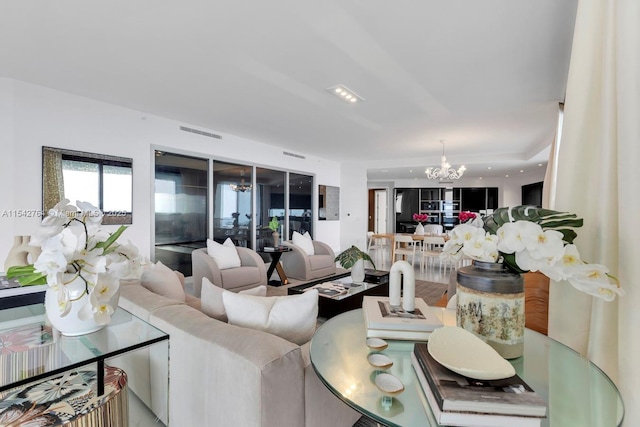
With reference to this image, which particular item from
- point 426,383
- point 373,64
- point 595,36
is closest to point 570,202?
point 595,36

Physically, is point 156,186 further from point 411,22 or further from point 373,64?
point 411,22

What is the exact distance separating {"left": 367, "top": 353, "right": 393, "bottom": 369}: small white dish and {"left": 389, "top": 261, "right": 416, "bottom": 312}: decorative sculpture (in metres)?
0.30

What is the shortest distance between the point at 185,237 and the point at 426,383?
4.85 meters

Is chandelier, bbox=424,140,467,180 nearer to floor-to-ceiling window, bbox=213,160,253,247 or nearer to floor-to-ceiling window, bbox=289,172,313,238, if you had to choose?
floor-to-ceiling window, bbox=289,172,313,238

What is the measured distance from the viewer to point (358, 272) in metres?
3.45

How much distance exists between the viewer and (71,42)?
2465 millimetres

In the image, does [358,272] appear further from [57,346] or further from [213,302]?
[57,346]

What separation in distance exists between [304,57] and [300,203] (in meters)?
4.87

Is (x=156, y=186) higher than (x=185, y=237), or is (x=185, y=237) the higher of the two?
(x=156, y=186)

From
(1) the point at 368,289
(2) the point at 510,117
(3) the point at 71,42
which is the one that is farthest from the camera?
(2) the point at 510,117

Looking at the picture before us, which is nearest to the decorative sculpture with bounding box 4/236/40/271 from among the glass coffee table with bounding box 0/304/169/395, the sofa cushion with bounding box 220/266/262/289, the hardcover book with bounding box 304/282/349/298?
the glass coffee table with bounding box 0/304/169/395

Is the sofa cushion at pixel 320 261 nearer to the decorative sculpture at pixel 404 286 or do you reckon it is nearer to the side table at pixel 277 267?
the side table at pixel 277 267

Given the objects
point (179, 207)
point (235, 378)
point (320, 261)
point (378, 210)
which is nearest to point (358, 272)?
point (320, 261)

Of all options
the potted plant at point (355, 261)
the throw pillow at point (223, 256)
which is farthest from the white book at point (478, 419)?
the throw pillow at point (223, 256)
